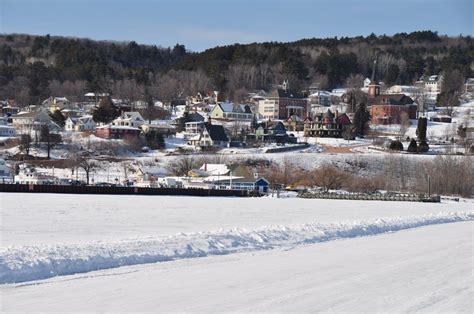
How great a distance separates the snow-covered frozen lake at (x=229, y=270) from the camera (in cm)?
905

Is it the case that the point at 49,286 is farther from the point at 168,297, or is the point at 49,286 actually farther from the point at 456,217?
the point at 456,217

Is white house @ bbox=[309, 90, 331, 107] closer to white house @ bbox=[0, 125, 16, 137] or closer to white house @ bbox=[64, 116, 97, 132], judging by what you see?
white house @ bbox=[64, 116, 97, 132]

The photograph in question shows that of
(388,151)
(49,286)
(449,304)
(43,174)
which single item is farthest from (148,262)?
(388,151)

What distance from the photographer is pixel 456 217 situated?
30.4m

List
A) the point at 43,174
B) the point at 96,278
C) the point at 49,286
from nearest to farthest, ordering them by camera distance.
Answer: the point at 49,286
the point at 96,278
the point at 43,174

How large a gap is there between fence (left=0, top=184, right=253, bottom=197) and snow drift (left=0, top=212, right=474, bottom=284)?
3103 centimetres

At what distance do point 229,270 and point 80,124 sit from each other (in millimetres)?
84245

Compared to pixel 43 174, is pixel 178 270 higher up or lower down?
higher up

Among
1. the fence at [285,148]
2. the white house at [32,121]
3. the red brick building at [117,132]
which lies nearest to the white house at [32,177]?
the red brick building at [117,132]

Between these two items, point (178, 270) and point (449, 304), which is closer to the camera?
point (449, 304)

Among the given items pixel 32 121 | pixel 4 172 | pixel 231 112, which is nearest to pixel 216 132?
pixel 231 112

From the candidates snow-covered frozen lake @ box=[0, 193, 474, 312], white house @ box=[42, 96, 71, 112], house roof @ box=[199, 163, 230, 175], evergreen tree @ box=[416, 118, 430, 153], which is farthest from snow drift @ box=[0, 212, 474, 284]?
white house @ box=[42, 96, 71, 112]

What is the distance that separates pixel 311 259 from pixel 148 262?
3310 mm

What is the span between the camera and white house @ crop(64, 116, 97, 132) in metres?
92.2
